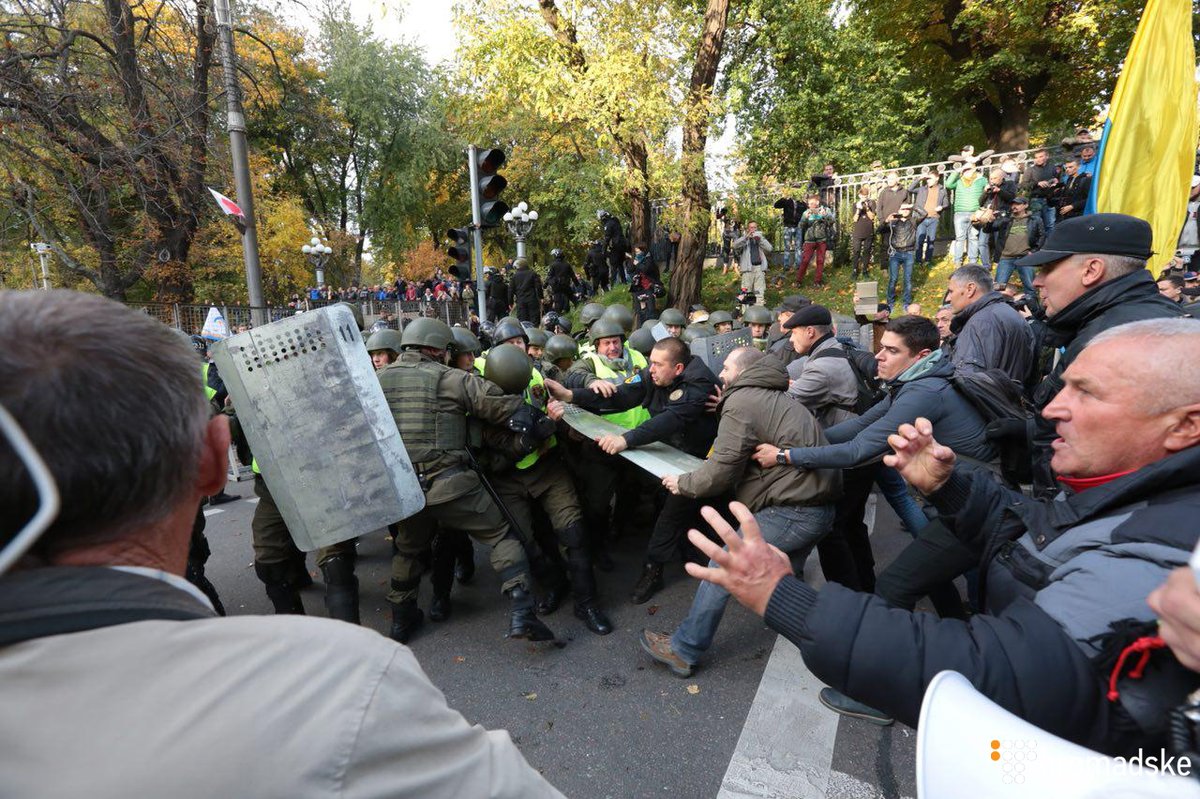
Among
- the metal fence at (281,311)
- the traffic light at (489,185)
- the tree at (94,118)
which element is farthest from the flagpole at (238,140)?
the traffic light at (489,185)

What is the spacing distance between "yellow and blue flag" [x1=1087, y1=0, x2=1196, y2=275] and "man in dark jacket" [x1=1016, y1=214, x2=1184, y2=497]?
1.29 meters

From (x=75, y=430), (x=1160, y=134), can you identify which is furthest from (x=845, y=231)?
(x=75, y=430)

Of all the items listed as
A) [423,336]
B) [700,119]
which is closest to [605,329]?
[423,336]

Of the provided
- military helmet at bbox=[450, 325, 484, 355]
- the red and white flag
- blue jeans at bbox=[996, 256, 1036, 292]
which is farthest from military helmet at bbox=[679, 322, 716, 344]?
the red and white flag

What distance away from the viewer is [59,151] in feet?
26.9

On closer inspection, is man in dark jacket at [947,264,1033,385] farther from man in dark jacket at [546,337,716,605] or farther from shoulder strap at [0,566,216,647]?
shoulder strap at [0,566,216,647]

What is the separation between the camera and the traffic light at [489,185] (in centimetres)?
670

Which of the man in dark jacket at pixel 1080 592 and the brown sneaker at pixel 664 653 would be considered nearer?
the man in dark jacket at pixel 1080 592

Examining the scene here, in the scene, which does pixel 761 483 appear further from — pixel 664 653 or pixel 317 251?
pixel 317 251

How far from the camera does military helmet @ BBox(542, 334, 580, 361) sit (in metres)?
5.81

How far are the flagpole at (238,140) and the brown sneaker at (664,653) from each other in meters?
8.24

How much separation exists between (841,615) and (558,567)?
10.8ft

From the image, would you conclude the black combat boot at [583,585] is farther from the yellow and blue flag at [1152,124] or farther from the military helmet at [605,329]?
the yellow and blue flag at [1152,124]

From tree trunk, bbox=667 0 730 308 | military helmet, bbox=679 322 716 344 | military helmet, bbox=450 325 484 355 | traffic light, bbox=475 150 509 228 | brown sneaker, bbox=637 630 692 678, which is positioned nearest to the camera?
brown sneaker, bbox=637 630 692 678
